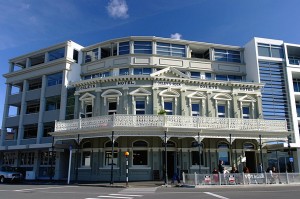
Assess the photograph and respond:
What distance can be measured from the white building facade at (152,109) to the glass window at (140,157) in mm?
86

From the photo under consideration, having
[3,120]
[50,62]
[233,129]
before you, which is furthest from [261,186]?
[3,120]

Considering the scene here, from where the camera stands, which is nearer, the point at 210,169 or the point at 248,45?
the point at 210,169

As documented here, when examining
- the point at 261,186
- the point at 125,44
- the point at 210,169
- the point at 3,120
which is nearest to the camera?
the point at 261,186

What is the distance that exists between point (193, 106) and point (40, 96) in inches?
685

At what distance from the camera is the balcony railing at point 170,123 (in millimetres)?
22047

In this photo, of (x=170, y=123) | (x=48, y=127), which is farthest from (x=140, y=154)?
(x=48, y=127)

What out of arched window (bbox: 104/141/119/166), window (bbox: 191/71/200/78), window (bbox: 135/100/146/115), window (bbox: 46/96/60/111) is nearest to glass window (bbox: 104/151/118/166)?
arched window (bbox: 104/141/119/166)

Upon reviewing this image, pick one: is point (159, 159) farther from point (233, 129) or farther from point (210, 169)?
point (233, 129)

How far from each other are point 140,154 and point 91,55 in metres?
13.3

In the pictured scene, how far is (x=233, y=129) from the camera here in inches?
913

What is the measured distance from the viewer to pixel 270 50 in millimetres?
30969

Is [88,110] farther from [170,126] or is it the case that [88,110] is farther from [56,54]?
[170,126]

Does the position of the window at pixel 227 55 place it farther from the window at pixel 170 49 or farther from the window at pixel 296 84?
the window at pixel 296 84

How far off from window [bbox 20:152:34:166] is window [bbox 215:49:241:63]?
2329cm
